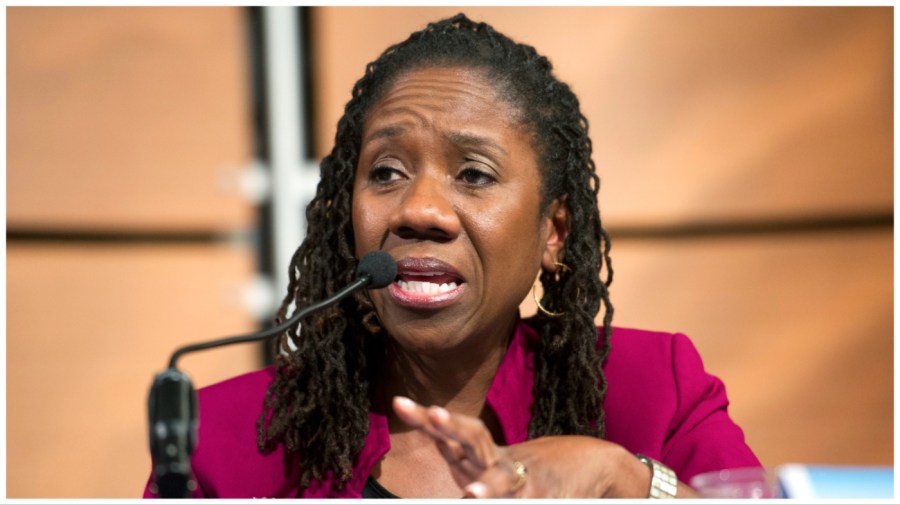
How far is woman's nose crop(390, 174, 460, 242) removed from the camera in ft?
5.75

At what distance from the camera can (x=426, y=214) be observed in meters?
1.75

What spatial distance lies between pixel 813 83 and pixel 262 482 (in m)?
2.22

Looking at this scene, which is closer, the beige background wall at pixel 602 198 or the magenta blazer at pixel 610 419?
the magenta blazer at pixel 610 419

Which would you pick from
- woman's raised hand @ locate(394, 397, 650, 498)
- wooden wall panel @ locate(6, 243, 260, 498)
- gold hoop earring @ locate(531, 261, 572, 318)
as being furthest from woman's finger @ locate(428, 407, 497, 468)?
wooden wall panel @ locate(6, 243, 260, 498)

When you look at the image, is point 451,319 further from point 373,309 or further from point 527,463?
point 527,463

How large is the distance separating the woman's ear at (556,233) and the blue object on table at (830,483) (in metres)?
0.80

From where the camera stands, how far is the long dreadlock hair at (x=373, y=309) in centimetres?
190

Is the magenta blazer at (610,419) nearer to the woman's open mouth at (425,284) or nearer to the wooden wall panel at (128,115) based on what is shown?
the woman's open mouth at (425,284)

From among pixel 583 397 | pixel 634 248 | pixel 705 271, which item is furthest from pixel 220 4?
pixel 583 397

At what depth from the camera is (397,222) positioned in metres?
1.77

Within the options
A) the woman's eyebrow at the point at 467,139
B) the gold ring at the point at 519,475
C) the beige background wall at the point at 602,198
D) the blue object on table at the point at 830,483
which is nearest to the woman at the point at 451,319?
the woman's eyebrow at the point at 467,139

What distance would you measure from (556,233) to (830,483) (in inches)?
33.2

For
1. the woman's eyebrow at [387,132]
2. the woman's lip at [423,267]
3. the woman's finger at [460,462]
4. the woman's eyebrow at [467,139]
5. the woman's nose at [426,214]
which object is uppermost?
the woman's eyebrow at [387,132]

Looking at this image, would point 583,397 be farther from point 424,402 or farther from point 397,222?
point 397,222
